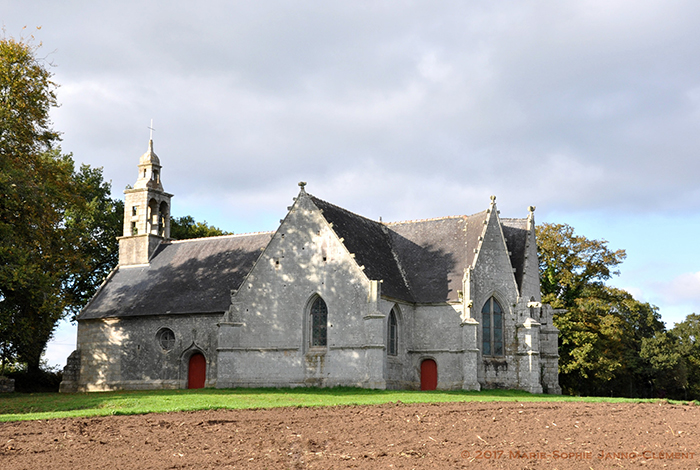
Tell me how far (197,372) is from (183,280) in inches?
224

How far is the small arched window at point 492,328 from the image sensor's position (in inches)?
1361

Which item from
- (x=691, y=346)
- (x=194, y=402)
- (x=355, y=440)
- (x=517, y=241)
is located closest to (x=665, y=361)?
(x=691, y=346)

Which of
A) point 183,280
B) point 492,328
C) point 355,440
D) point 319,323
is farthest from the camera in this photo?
point 183,280

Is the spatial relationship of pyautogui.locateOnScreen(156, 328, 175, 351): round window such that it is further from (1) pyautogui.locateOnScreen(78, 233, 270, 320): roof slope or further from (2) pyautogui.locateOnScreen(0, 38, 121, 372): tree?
(2) pyautogui.locateOnScreen(0, 38, 121, 372): tree

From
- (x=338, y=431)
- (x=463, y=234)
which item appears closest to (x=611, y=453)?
(x=338, y=431)

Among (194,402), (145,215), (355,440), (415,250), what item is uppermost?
(145,215)

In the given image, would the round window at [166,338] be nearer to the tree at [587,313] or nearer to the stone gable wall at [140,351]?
the stone gable wall at [140,351]

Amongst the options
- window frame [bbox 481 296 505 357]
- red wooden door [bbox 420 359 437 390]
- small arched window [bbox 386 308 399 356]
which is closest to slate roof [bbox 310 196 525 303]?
Answer: small arched window [bbox 386 308 399 356]

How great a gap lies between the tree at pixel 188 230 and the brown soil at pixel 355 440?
1369 inches

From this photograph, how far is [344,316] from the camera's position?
32.2m

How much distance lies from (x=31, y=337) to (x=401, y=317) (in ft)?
52.9

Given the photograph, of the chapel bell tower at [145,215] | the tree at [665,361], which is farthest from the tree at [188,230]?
the tree at [665,361]

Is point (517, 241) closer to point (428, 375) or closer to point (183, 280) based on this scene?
point (428, 375)

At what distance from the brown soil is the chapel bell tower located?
25.1 m
